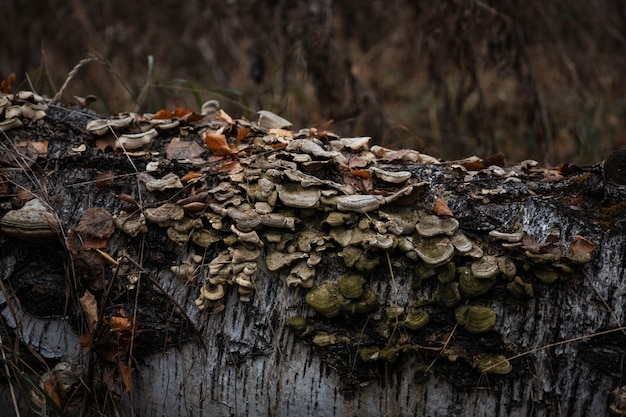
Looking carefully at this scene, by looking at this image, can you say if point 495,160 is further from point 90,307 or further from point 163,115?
point 90,307

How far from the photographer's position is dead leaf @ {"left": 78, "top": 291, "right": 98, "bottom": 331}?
79.5 inches

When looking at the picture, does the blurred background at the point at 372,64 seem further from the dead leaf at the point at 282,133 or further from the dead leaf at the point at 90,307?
the dead leaf at the point at 90,307

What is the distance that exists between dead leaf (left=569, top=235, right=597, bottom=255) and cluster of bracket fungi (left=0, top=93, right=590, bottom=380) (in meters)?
0.06

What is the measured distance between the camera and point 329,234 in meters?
2.00

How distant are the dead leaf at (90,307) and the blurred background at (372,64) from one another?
1.35 meters

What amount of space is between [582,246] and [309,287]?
3.28 feet

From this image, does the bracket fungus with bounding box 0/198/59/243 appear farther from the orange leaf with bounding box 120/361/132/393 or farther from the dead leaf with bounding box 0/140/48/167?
the orange leaf with bounding box 120/361/132/393

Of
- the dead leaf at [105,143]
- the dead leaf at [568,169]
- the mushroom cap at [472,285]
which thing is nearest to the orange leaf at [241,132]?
the dead leaf at [105,143]

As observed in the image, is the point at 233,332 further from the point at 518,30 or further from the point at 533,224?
the point at 518,30

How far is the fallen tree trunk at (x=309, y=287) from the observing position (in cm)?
185

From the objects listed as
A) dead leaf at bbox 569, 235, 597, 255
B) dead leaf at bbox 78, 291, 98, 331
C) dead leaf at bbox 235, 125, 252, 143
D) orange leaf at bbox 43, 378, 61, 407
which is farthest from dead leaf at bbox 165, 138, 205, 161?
dead leaf at bbox 569, 235, 597, 255

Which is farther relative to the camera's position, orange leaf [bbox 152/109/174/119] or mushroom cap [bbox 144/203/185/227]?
orange leaf [bbox 152/109/174/119]

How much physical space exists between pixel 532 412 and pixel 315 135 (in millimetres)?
1453

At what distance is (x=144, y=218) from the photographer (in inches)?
81.7
